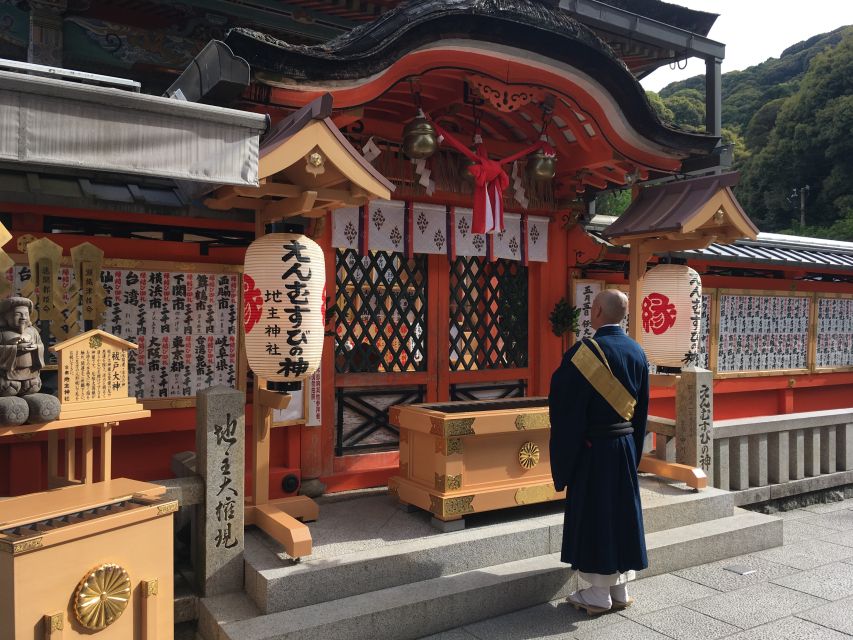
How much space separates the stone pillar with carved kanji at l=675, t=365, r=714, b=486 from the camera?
754cm

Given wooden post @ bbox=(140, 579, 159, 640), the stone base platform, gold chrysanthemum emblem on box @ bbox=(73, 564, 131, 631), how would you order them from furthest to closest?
the stone base platform → wooden post @ bbox=(140, 579, 159, 640) → gold chrysanthemum emblem on box @ bbox=(73, 564, 131, 631)

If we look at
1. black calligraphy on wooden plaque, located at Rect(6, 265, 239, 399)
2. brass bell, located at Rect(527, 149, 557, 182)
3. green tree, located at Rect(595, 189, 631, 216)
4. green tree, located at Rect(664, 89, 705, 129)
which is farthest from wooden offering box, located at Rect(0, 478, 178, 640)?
green tree, located at Rect(664, 89, 705, 129)

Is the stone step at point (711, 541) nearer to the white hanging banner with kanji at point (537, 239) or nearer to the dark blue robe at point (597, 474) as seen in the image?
the dark blue robe at point (597, 474)

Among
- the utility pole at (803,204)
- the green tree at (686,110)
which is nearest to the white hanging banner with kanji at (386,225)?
the utility pole at (803,204)

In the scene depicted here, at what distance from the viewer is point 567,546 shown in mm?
5336

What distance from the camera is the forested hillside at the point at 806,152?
113 feet

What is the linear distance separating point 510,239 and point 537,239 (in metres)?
0.43

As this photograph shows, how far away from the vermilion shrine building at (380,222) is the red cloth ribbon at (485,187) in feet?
1.70

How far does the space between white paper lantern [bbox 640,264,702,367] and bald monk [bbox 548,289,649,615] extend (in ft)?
7.54

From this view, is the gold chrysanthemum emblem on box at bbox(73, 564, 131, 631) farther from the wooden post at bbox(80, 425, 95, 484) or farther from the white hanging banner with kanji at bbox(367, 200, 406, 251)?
the white hanging banner with kanji at bbox(367, 200, 406, 251)

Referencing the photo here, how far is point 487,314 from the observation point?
27.0ft

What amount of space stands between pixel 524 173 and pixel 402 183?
169cm

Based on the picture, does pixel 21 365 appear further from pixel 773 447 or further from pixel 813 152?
pixel 813 152

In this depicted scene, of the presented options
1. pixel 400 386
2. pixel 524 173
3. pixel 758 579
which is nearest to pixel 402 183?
pixel 524 173
